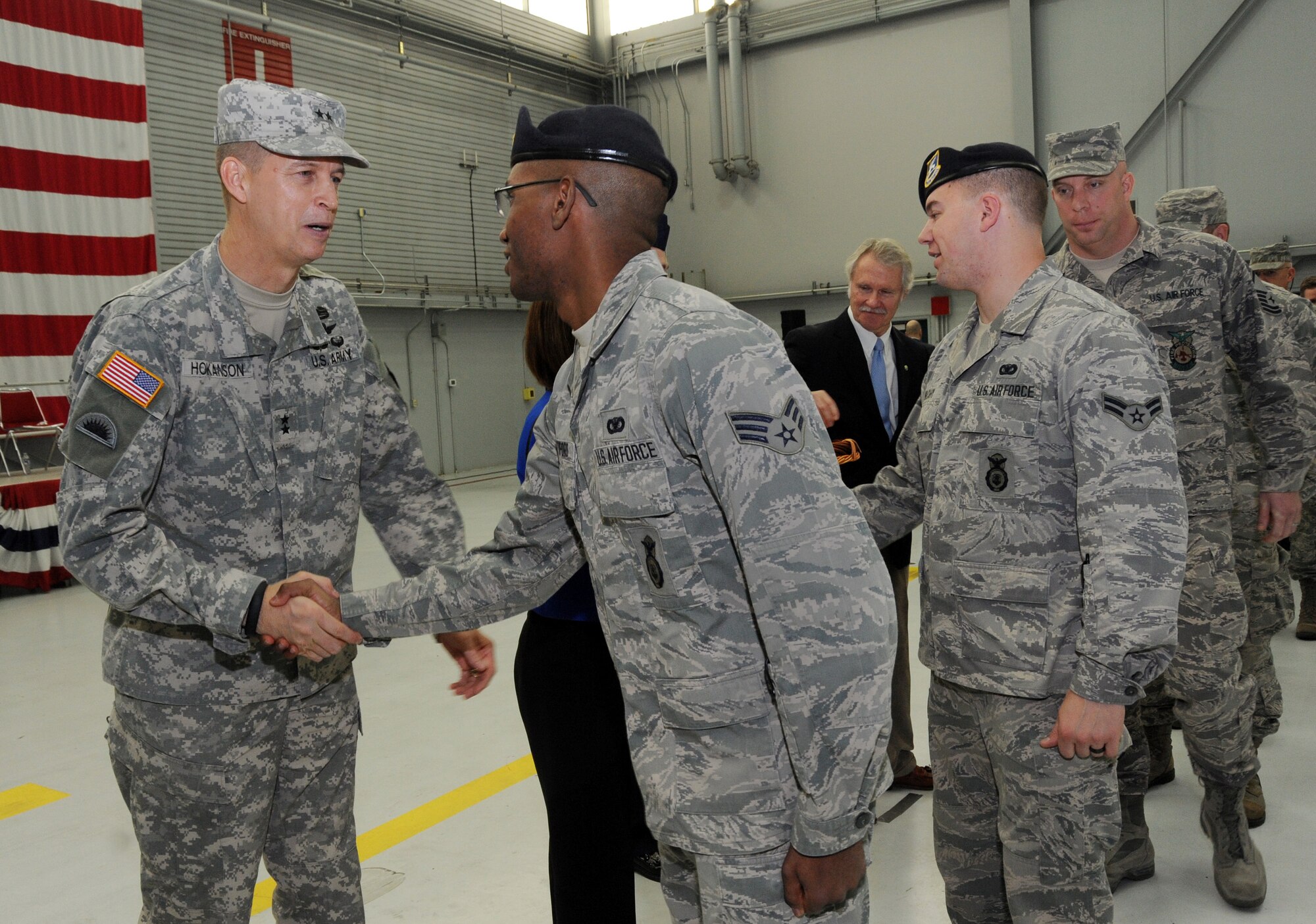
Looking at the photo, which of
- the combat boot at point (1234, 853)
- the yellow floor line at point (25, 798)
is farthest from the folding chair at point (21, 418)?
the combat boot at point (1234, 853)

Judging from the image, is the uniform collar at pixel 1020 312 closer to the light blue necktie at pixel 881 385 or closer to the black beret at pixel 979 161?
the black beret at pixel 979 161

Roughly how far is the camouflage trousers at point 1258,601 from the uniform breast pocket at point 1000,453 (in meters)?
1.72

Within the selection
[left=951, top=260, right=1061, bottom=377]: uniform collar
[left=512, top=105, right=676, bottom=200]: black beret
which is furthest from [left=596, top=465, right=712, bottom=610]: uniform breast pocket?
[left=951, top=260, right=1061, bottom=377]: uniform collar

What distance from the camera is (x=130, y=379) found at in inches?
73.3

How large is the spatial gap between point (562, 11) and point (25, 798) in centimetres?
1376

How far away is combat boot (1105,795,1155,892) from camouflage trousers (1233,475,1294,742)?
74 centimetres

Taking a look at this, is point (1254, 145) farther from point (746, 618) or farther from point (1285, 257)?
point (746, 618)

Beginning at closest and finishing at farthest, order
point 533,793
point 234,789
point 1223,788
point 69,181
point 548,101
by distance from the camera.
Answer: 1. point 234,789
2. point 1223,788
3. point 533,793
4. point 69,181
5. point 548,101

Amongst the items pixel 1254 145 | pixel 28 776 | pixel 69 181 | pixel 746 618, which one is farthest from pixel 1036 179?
pixel 1254 145

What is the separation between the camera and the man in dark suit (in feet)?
11.4

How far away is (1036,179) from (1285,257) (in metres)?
4.70

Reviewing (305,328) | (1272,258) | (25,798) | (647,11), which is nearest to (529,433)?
(305,328)

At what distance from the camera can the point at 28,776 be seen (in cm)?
391

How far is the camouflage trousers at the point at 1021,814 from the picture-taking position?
6.28ft
